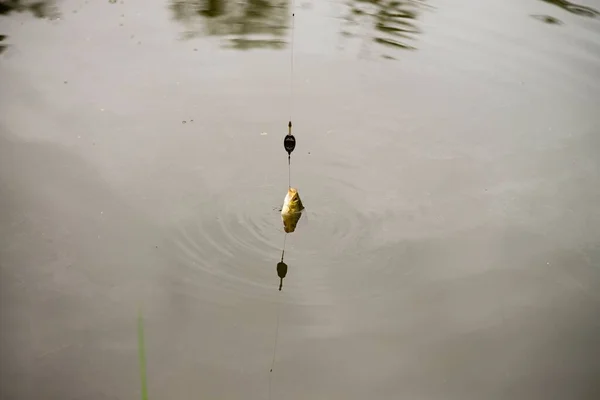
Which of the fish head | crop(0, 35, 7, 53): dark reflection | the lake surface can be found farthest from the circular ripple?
crop(0, 35, 7, 53): dark reflection

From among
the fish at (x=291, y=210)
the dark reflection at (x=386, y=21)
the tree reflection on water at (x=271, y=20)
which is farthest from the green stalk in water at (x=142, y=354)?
the dark reflection at (x=386, y=21)

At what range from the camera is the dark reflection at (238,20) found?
662 centimetres

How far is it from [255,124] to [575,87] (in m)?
3.02

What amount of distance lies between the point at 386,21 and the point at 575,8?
222 centimetres

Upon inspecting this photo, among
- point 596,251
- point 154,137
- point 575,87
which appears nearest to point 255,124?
point 154,137

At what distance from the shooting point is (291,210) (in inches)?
163

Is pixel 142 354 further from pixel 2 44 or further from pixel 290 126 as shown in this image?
pixel 2 44

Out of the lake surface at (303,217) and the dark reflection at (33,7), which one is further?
the dark reflection at (33,7)

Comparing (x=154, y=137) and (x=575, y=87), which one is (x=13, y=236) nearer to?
(x=154, y=137)

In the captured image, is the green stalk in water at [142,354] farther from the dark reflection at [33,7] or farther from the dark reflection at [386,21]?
the dark reflection at [33,7]

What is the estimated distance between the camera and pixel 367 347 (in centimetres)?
367

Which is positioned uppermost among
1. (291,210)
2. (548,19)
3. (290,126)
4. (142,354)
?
(290,126)

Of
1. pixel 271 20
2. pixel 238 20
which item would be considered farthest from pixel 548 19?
pixel 238 20

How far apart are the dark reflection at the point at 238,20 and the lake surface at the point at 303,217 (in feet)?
0.23
